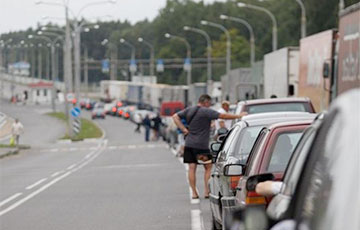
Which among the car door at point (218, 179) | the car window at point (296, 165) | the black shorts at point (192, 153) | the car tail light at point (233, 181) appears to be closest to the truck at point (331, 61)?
the black shorts at point (192, 153)

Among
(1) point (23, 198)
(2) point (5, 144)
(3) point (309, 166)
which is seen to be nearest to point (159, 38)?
(2) point (5, 144)

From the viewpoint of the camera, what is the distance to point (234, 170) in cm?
1020

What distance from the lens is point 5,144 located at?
51875 mm

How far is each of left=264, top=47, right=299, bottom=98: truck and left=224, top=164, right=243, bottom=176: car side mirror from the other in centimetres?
2127

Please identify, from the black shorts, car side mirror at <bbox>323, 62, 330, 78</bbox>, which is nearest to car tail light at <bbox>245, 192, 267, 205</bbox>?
the black shorts

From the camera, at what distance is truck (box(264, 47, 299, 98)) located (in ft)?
104

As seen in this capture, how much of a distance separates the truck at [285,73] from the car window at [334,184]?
2735 centimetres

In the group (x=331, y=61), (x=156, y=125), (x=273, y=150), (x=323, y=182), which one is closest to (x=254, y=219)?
(x=323, y=182)

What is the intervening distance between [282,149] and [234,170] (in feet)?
3.45

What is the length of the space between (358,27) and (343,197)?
565 inches

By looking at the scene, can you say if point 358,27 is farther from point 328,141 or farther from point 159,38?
point 159,38

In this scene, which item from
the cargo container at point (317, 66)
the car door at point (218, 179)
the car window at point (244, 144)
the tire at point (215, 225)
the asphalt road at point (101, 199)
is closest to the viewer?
the car door at point (218, 179)

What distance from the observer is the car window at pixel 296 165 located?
4692 mm

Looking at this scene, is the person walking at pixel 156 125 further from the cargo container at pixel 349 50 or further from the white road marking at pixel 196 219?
the white road marking at pixel 196 219
